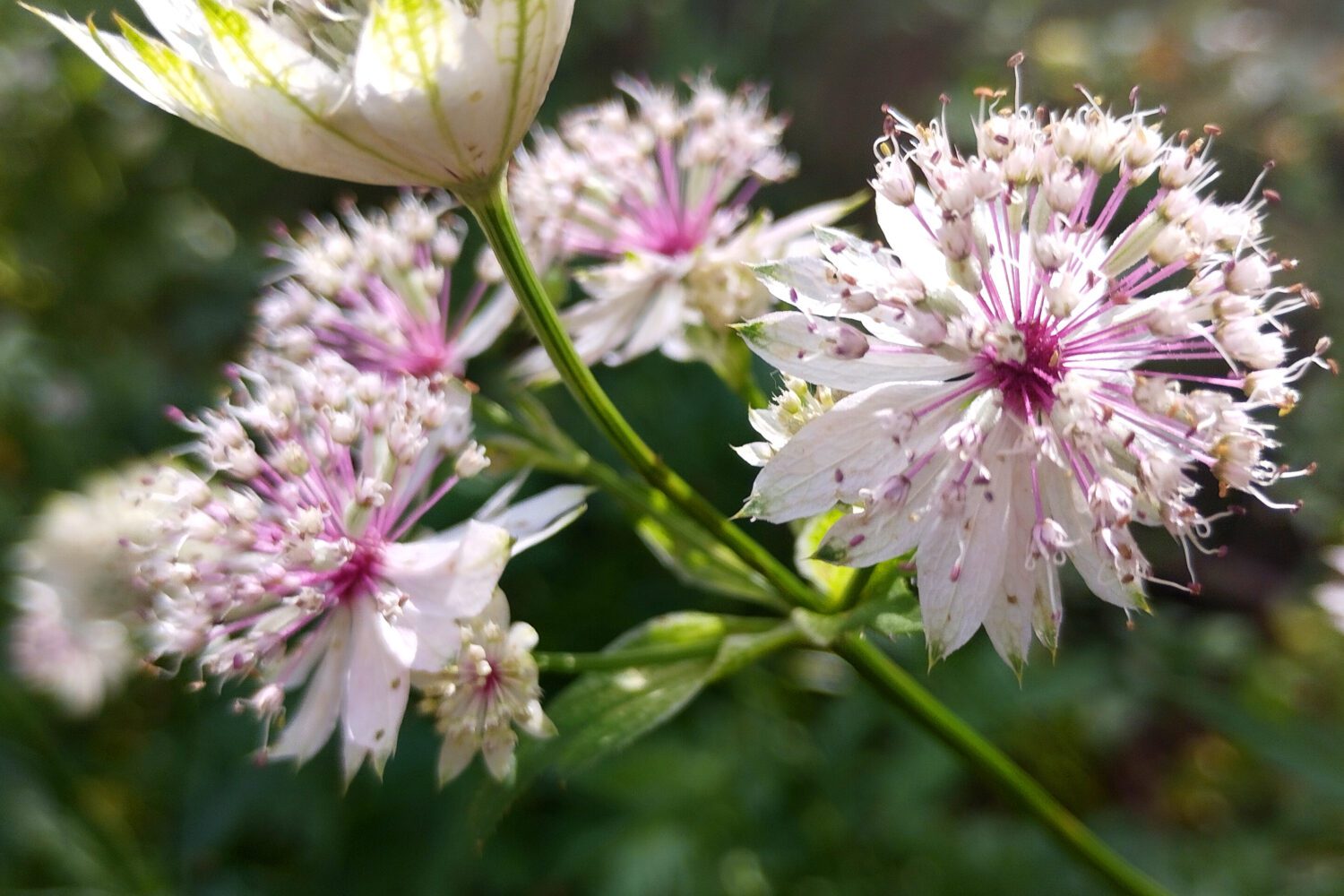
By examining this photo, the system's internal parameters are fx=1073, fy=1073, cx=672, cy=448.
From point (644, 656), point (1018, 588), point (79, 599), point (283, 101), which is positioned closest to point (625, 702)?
point (644, 656)

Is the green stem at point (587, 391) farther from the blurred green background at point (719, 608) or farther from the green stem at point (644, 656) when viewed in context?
the blurred green background at point (719, 608)

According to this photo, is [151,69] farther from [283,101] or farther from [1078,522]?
[1078,522]

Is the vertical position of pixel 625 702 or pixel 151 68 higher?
pixel 151 68

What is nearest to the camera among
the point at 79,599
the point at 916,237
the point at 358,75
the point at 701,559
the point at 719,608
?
the point at 358,75

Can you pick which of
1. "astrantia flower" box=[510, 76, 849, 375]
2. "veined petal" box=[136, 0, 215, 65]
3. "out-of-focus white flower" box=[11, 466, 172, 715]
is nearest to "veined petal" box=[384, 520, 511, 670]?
"astrantia flower" box=[510, 76, 849, 375]

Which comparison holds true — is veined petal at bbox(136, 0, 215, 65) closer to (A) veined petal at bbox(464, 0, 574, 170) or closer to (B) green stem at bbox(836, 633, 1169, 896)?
(A) veined petal at bbox(464, 0, 574, 170)

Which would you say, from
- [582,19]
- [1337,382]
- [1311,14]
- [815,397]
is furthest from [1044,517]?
[1311,14]
